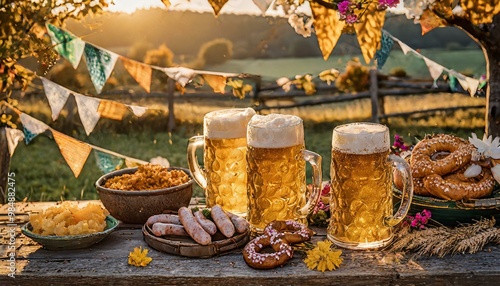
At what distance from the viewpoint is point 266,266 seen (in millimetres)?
2162

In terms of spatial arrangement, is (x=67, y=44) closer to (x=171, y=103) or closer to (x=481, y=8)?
(x=481, y=8)

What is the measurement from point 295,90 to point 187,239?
27.5 feet

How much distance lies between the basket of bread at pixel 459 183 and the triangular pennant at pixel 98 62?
173 cm

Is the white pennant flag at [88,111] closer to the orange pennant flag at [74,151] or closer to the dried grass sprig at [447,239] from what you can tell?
the orange pennant flag at [74,151]

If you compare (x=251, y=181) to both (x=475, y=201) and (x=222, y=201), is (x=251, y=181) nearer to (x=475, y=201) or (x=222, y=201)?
(x=222, y=201)

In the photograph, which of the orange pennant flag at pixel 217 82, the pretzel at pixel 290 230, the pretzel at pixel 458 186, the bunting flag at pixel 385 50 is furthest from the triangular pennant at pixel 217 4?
the bunting flag at pixel 385 50

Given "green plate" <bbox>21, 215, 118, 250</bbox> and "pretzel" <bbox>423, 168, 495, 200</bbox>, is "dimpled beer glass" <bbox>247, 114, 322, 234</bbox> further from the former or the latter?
"green plate" <bbox>21, 215, 118, 250</bbox>

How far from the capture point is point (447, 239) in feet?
7.48

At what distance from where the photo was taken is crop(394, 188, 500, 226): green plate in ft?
7.80

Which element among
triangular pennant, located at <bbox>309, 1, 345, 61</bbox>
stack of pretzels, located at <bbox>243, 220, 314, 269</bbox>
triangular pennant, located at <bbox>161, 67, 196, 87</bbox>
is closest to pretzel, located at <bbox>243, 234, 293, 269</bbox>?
stack of pretzels, located at <bbox>243, 220, 314, 269</bbox>

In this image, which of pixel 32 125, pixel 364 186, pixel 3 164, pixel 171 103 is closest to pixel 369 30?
pixel 364 186

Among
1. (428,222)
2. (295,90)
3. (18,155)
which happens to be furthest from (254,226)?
(295,90)

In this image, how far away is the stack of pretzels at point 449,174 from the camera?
7.83ft

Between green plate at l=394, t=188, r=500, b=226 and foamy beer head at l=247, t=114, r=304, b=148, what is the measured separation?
523 mm
